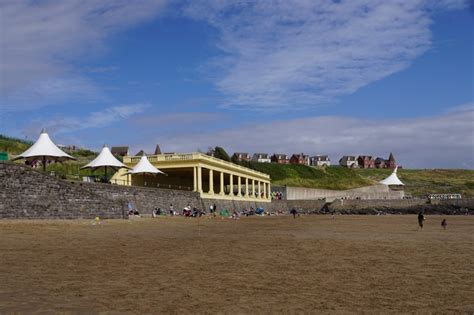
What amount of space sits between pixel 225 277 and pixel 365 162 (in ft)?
617

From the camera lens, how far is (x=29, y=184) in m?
24.0

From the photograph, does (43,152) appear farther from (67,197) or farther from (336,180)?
(336,180)

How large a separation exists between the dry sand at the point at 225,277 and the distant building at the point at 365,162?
17908cm

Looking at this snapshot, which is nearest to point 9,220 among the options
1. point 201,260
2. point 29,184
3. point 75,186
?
point 29,184

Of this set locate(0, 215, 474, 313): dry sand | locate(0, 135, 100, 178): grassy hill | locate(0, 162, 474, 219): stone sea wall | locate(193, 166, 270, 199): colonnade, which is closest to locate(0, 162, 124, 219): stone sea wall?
locate(0, 162, 474, 219): stone sea wall

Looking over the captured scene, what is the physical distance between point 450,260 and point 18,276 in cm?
1114

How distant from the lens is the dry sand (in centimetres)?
800

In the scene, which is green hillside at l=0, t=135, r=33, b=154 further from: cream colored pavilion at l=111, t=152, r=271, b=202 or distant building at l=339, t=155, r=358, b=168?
distant building at l=339, t=155, r=358, b=168

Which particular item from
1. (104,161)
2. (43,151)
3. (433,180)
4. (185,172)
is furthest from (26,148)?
(433,180)

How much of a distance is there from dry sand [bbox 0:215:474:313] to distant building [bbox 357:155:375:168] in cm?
17908

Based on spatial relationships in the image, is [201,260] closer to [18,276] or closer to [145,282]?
[145,282]

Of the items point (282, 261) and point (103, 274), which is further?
point (282, 261)

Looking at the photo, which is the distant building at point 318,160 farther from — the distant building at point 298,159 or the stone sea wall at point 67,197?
the stone sea wall at point 67,197

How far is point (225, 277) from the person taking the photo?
10773mm
